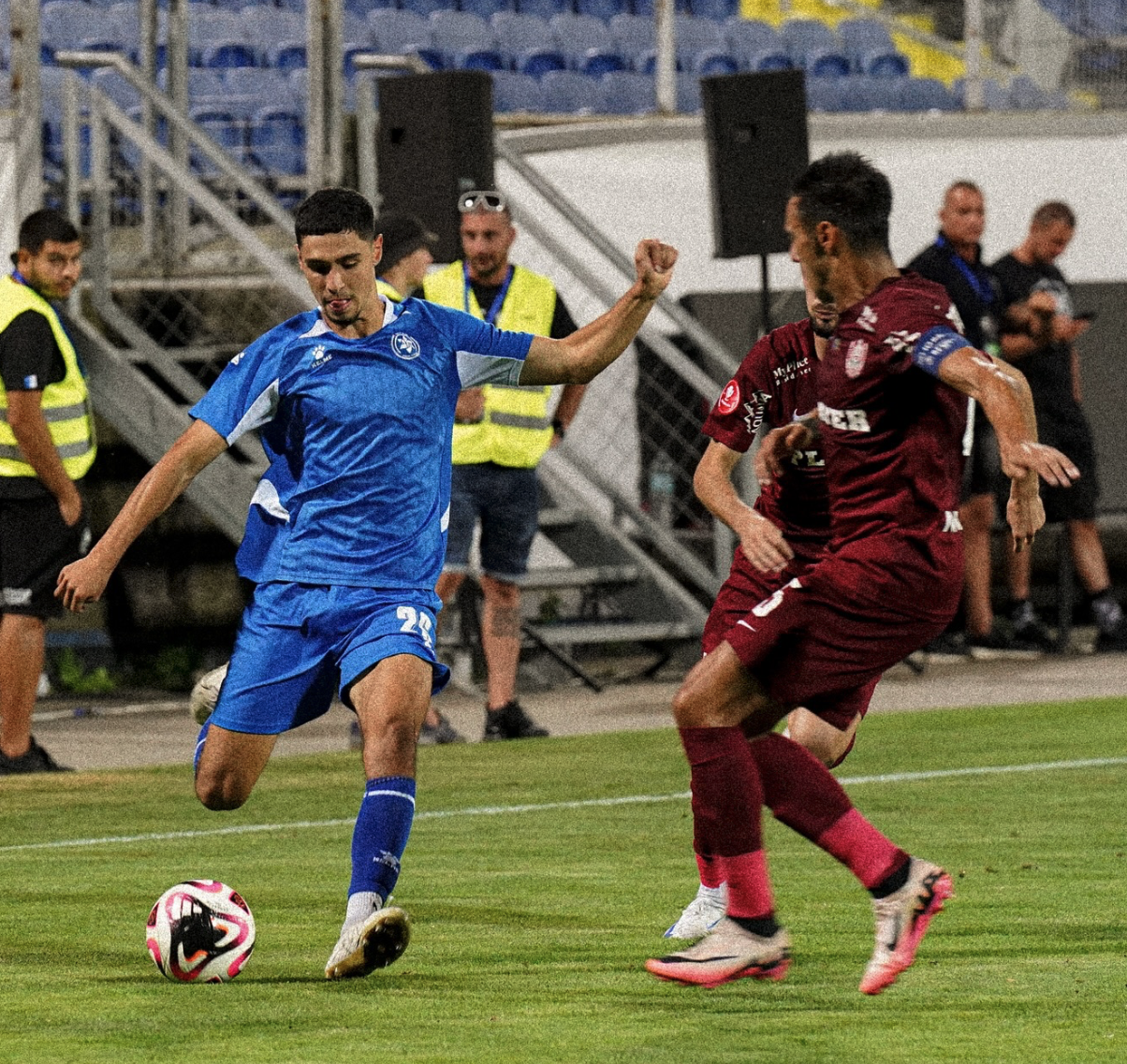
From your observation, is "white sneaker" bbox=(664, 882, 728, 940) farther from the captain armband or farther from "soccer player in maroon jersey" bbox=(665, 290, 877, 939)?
the captain armband

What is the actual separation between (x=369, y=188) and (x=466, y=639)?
3044 mm

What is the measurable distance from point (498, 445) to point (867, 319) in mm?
5666

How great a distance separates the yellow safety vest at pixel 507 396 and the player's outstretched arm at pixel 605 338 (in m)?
4.64

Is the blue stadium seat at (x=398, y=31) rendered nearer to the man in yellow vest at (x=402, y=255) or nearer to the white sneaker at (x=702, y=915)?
the man in yellow vest at (x=402, y=255)

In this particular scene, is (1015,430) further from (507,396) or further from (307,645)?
(507,396)

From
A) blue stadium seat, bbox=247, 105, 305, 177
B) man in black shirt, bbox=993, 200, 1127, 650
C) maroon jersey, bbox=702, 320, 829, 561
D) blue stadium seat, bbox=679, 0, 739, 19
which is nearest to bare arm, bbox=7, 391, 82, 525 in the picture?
maroon jersey, bbox=702, 320, 829, 561

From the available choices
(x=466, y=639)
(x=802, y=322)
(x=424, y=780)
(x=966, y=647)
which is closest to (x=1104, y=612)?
(x=966, y=647)

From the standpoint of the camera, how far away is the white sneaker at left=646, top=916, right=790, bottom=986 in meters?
5.32

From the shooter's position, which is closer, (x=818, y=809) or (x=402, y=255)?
(x=818, y=809)

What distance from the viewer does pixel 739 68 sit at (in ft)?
63.8

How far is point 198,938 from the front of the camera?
220 inches

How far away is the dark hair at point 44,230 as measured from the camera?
9.90 metres

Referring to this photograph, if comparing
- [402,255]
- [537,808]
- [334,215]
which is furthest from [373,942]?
[402,255]

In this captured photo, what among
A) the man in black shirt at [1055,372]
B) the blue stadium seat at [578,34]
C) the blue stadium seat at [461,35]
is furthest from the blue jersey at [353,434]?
the blue stadium seat at [578,34]
